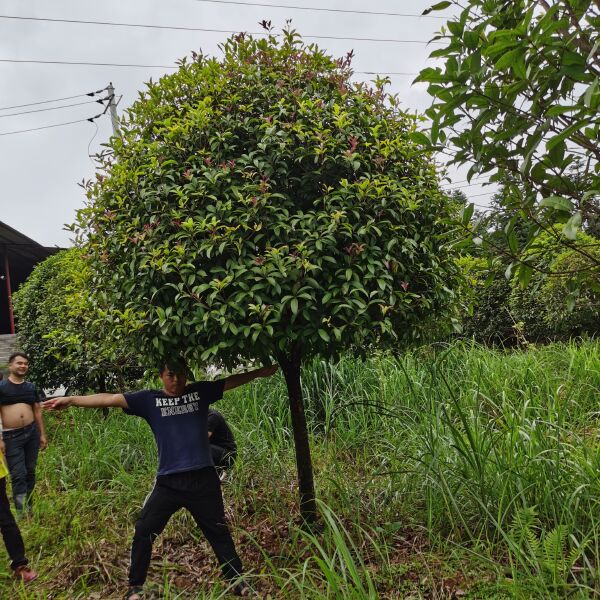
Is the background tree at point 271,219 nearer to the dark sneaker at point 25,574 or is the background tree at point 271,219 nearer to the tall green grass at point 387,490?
the tall green grass at point 387,490

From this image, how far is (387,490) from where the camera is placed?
4090 mm

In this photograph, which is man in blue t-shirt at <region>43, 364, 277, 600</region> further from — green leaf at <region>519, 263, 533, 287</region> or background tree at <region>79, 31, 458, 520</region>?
green leaf at <region>519, 263, 533, 287</region>

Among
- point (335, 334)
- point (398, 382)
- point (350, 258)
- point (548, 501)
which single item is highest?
point (350, 258)

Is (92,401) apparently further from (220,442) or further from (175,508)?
(220,442)

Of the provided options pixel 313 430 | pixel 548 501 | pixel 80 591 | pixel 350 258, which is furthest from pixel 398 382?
pixel 80 591

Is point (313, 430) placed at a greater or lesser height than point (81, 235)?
lesser

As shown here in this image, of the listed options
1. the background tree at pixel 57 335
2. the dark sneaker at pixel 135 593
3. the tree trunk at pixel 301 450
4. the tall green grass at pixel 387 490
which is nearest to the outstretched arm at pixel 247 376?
the tree trunk at pixel 301 450

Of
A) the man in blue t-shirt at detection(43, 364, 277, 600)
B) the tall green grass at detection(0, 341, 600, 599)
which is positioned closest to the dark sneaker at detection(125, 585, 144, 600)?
the man in blue t-shirt at detection(43, 364, 277, 600)

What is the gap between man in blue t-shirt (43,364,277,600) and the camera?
11.6 ft

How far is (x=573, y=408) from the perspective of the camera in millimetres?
5238

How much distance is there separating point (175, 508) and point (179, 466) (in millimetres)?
287

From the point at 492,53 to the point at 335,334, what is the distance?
1.79 m

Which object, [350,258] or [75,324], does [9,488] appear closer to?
[75,324]

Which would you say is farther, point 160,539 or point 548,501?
point 160,539
